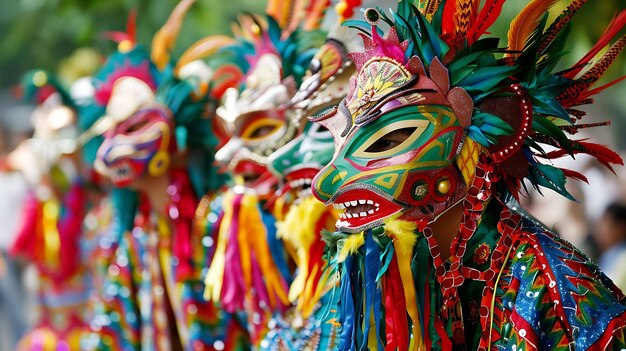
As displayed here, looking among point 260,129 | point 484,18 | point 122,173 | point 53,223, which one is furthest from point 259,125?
point 53,223

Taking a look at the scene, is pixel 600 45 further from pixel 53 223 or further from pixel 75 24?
pixel 75 24

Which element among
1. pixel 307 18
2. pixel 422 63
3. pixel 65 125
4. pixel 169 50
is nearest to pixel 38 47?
pixel 65 125

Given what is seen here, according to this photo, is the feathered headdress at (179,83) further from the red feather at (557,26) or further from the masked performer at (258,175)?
the red feather at (557,26)

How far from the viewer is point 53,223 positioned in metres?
6.11

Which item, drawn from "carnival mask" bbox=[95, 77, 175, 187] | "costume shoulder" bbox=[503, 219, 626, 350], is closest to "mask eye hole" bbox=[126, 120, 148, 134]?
"carnival mask" bbox=[95, 77, 175, 187]

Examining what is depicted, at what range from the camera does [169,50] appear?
496 centimetres

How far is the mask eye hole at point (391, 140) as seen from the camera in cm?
264

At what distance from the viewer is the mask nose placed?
267 centimetres

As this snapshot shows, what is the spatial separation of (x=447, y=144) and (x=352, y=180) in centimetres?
26

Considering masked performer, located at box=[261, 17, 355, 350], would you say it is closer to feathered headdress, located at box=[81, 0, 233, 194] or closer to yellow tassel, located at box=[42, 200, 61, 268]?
feathered headdress, located at box=[81, 0, 233, 194]

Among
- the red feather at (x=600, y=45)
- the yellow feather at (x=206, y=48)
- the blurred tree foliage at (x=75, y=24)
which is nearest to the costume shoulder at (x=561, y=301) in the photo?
the red feather at (x=600, y=45)

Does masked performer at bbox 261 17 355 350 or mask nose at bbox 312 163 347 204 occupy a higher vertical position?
mask nose at bbox 312 163 347 204

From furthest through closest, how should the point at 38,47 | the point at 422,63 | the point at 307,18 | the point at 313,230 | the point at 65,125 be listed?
the point at 38,47 < the point at 65,125 < the point at 307,18 < the point at 313,230 < the point at 422,63

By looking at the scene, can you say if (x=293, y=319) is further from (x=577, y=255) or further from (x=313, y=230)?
(x=577, y=255)
